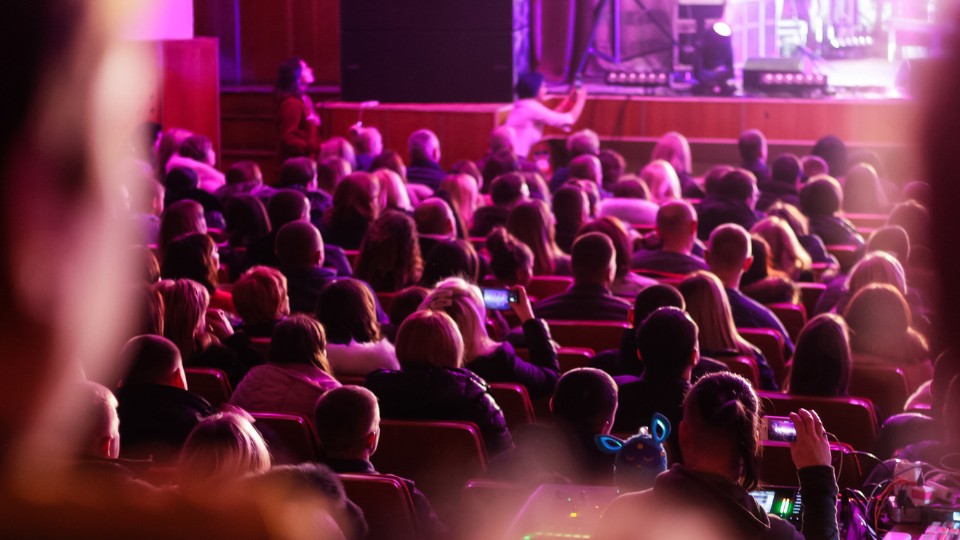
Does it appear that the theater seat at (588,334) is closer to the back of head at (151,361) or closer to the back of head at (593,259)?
the back of head at (593,259)

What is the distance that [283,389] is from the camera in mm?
3467

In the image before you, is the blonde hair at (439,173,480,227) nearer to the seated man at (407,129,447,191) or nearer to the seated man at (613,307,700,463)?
the seated man at (407,129,447,191)

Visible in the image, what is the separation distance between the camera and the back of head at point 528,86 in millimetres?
11336

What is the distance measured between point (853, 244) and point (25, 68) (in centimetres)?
677

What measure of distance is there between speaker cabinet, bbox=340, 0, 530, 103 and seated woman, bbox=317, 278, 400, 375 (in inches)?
296

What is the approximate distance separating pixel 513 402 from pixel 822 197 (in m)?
3.70

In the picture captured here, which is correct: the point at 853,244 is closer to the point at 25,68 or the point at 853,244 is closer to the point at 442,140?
the point at 442,140

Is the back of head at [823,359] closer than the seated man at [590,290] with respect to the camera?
Yes

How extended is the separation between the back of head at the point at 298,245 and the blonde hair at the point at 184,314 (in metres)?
1.02

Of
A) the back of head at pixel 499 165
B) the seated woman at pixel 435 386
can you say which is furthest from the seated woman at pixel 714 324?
the back of head at pixel 499 165

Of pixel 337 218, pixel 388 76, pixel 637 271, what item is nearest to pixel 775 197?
pixel 637 271

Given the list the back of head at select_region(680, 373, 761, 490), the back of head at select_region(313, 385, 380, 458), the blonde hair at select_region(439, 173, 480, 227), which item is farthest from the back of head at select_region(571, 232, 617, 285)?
the back of head at select_region(680, 373, 761, 490)

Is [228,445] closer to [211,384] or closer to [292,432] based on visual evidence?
[292,432]

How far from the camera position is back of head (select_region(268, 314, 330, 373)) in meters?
3.51
